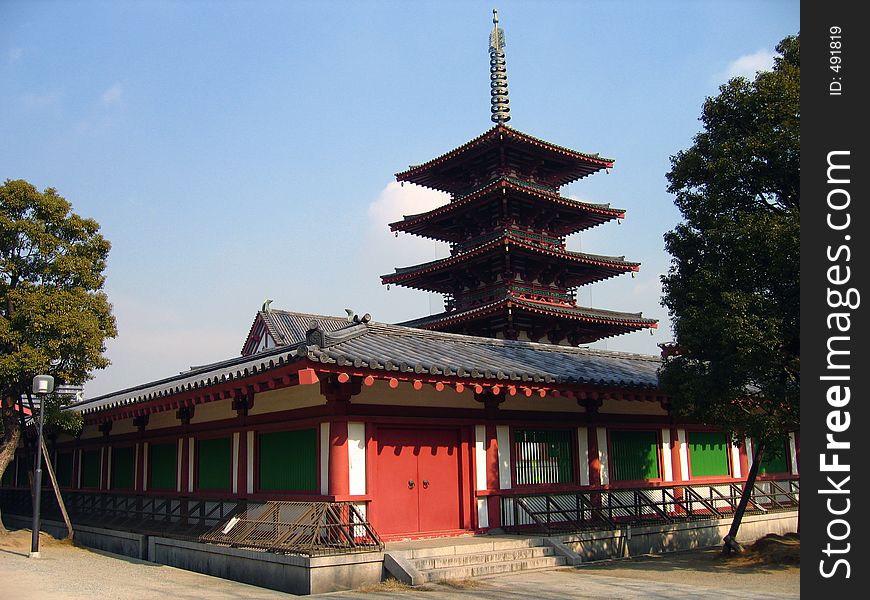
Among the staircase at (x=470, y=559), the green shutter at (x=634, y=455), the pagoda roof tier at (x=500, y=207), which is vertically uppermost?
the pagoda roof tier at (x=500, y=207)

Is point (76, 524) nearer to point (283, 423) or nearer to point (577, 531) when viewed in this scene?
point (283, 423)

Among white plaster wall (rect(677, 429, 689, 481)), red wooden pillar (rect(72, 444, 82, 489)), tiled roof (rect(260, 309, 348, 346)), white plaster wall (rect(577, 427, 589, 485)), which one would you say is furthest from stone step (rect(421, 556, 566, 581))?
tiled roof (rect(260, 309, 348, 346))

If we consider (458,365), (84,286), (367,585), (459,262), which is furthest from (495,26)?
(367,585)

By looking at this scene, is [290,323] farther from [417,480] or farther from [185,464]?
[417,480]

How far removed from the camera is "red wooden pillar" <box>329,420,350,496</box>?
12711 millimetres

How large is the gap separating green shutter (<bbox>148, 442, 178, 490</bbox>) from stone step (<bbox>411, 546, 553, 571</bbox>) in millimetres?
9121

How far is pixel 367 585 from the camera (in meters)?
11.6

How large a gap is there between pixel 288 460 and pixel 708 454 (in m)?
11.3

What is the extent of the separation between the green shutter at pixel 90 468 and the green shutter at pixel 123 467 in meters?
1.33

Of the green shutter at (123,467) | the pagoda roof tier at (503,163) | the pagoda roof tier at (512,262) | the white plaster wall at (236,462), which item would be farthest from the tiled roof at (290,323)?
the white plaster wall at (236,462)

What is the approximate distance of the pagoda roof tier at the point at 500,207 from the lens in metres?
27.0

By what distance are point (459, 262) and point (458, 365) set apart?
1419 cm

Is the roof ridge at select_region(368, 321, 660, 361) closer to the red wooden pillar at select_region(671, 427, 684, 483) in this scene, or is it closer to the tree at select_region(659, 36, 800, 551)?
the red wooden pillar at select_region(671, 427, 684, 483)

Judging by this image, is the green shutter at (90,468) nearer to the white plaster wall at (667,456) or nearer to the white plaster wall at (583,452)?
the white plaster wall at (583,452)
